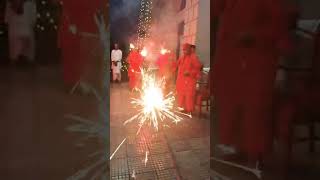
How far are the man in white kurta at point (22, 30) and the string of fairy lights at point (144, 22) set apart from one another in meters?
11.3

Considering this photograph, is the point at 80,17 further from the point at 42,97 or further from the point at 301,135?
the point at 301,135

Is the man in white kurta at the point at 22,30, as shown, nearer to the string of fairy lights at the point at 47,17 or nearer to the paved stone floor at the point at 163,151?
the string of fairy lights at the point at 47,17

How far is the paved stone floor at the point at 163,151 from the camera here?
3.88m

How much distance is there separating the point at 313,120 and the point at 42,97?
203 centimetres

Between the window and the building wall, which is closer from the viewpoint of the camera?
the building wall

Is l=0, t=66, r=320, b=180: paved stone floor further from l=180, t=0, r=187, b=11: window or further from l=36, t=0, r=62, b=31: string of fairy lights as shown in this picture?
l=180, t=0, r=187, b=11: window

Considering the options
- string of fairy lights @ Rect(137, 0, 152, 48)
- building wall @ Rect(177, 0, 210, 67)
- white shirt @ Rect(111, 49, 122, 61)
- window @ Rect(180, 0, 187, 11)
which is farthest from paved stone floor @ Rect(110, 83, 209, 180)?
string of fairy lights @ Rect(137, 0, 152, 48)

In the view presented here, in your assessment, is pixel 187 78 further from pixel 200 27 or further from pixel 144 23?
pixel 144 23

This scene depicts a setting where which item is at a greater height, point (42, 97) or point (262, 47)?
point (262, 47)

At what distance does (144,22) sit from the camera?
1400cm

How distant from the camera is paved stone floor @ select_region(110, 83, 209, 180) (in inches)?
153

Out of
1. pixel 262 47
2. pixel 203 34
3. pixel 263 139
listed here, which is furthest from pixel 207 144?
pixel 203 34

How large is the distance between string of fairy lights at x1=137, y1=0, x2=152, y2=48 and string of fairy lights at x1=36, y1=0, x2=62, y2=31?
11.3m

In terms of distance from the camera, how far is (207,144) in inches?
Answer: 193
